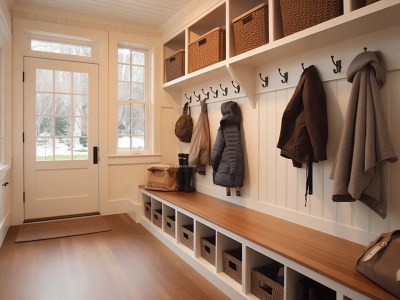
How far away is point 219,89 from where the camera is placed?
333 centimetres

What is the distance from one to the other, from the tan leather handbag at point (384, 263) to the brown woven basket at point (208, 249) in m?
1.17

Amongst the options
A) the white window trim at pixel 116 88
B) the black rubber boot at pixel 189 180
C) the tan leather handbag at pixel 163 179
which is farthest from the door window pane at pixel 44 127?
the black rubber boot at pixel 189 180

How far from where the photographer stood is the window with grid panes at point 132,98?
13.7 ft

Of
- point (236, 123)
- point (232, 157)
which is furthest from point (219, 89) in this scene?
point (232, 157)

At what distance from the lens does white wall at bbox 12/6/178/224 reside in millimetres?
3547

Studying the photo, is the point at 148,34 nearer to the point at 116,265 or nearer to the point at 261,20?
the point at 261,20

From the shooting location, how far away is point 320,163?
7.27 ft

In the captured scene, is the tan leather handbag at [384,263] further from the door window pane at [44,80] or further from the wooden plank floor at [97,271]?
the door window pane at [44,80]

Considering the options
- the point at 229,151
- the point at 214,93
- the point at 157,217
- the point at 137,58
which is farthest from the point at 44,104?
the point at 229,151

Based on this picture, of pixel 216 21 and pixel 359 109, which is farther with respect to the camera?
pixel 216 21

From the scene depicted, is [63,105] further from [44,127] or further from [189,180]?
[189,180]

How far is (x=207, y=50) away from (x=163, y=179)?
1526 mm

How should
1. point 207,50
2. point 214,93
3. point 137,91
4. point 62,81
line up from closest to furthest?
point 207,50 → point 214,93 → point 62,81 → point 137,91

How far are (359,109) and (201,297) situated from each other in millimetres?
1556
